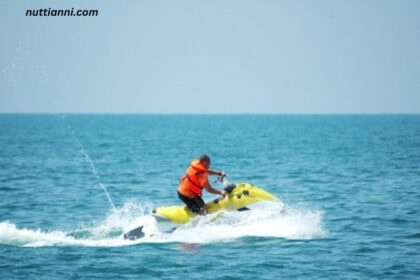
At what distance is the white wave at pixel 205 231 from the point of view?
15.9 meters

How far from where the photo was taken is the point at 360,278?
13.0m

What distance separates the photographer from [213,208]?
16453mm

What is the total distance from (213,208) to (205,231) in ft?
2.06

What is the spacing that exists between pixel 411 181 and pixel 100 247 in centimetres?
1574

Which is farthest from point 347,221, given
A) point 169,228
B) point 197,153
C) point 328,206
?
point 197,153

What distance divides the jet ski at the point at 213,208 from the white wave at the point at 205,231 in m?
0.12

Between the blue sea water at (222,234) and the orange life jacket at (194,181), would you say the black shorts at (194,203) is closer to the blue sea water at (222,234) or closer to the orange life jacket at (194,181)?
the orange life jacket at (194,181)

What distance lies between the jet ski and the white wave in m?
0.12

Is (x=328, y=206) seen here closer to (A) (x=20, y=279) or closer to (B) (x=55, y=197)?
(B) (x=55, y=197)

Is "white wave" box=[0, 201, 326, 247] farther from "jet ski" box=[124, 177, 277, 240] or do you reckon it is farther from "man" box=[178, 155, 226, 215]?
"man" box=[178, 155, 226, 215]

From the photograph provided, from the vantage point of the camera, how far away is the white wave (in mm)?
15867

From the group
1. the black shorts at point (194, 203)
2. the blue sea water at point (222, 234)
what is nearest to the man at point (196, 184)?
the black shorts at point (194, 203)

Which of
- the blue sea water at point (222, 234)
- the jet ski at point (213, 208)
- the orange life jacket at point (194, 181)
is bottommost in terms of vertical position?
the blue sea water at point (222, 234)

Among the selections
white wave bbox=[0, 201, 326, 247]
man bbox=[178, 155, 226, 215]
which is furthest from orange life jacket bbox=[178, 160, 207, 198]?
white wave bbox=[0, 201, 326, 247]
